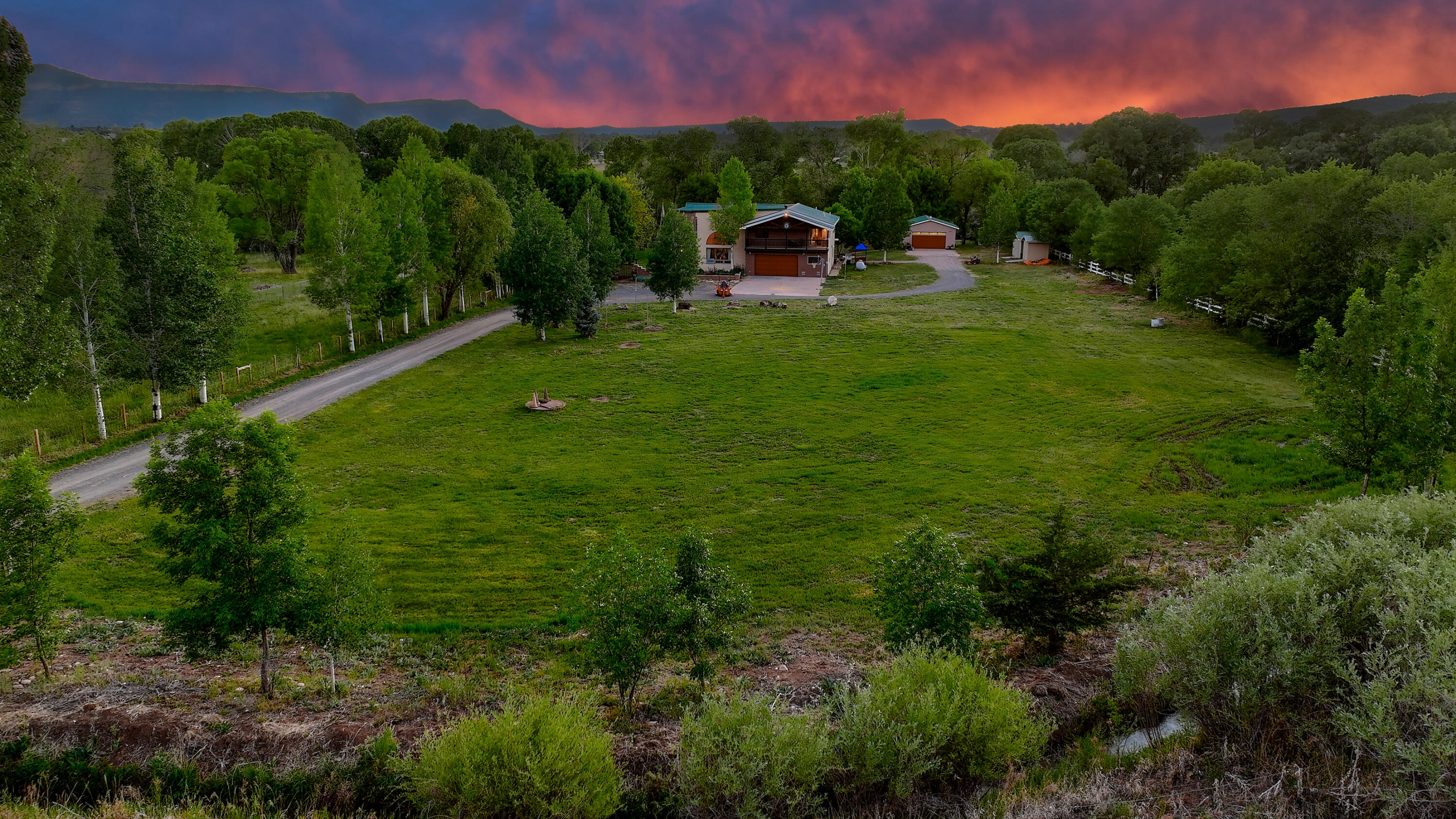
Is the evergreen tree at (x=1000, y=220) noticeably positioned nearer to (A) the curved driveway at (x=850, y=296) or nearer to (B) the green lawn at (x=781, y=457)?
(A) the curved driveway at (x=850, y=296)

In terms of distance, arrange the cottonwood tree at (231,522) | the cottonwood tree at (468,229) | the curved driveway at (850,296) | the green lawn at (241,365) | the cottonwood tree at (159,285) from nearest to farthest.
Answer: the cottonwood tree at (231,522)
the green lawn at (241,365)
the cottonwood tree at (159,285)
the cottonwood tree at (468,229)
the curved driveway at (850,296)

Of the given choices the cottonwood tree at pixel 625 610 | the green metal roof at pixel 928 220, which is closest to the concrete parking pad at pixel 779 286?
the green metal roof at pixel 928 220

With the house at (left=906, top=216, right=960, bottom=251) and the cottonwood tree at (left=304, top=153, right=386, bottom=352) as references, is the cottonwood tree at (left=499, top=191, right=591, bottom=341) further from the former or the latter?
the house at (left=906, top=216, right=960, bottom=251)

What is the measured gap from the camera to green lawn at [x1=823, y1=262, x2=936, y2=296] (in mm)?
66750

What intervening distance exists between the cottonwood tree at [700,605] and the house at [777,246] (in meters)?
61.1

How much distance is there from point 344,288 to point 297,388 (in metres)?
8.83

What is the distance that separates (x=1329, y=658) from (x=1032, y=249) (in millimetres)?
81903

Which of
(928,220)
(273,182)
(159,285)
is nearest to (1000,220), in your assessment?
(928,220)

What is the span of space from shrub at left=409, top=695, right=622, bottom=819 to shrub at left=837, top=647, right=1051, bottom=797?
3.29 m

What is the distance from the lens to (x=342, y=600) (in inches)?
540

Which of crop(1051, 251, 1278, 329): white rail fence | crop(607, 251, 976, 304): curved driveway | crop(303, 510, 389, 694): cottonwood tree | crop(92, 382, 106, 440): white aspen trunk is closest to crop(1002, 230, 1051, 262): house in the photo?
crop(1051, 251, 1278, 329): white rail fence

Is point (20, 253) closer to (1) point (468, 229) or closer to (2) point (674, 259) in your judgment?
(1) point (468, 229)

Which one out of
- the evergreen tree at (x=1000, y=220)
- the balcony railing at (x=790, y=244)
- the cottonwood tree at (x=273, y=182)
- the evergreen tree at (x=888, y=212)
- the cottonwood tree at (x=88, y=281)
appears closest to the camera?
the cottonwood tree at (x=88, y=281)

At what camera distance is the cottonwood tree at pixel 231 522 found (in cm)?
1268
